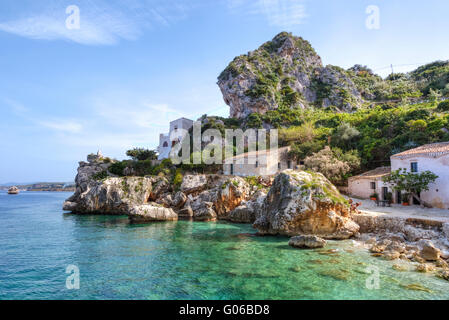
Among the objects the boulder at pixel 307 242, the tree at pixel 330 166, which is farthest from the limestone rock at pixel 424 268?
the tree at pixel 330 166

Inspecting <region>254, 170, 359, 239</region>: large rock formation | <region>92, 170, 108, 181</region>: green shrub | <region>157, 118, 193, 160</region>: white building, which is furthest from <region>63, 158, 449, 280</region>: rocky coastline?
<region>157, 118, 193, 160</region>: white building

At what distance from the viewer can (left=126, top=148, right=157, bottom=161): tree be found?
42.3 metres

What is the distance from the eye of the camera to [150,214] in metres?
22.4

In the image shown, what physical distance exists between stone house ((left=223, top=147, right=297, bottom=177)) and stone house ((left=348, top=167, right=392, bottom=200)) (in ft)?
29.0

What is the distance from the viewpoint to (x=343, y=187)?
82.2 feet

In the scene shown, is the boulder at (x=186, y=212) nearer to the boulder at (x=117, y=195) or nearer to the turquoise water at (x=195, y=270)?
the boulder at (x=117, y=195)

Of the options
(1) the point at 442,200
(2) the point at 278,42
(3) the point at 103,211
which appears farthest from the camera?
(2) the point at 278,42

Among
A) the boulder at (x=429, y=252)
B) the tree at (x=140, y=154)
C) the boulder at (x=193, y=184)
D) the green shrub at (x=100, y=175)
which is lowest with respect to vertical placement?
the boulder at (x=429, y=252)

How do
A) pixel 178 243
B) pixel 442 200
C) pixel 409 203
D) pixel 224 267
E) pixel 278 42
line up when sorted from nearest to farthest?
pixel 224 267 → pixel 178 243 → pixel 442 200 → pixel 409 203 → pixel 278 42

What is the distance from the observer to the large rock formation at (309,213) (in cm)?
1436

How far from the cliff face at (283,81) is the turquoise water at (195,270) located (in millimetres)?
42740
